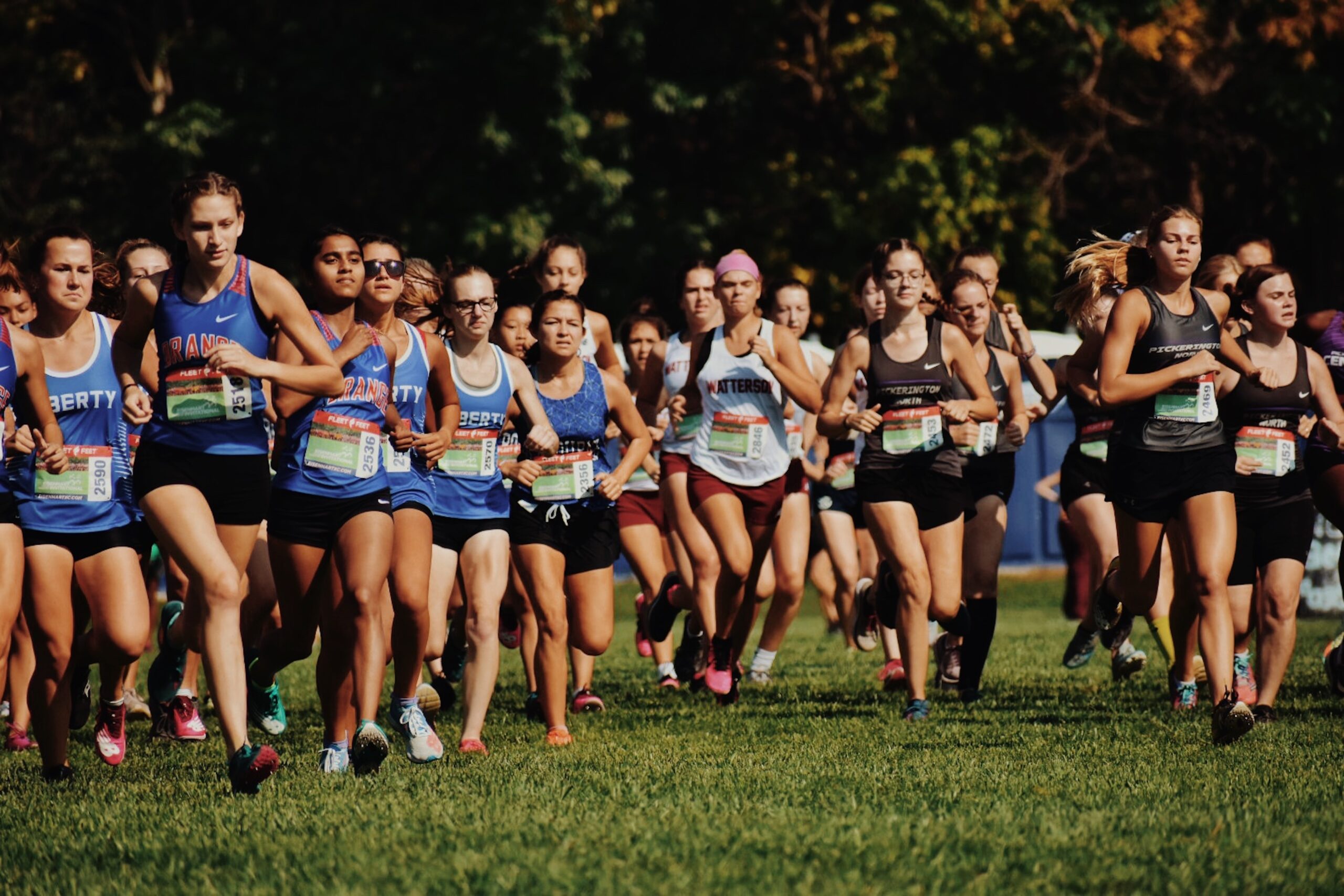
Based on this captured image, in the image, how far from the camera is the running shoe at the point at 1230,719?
6902 millimetres

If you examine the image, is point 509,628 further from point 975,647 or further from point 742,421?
point 975,647

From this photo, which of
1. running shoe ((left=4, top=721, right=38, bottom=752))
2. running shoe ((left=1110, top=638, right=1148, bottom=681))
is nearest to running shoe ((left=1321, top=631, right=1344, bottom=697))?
running shoe ((left=1110, top=638, right=1148, bottom=681))

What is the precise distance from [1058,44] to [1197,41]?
1900mm

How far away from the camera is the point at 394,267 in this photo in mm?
7254

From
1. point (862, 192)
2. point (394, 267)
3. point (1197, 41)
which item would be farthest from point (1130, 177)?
point (394, 267)

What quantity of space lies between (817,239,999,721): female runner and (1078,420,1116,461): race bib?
1246mm

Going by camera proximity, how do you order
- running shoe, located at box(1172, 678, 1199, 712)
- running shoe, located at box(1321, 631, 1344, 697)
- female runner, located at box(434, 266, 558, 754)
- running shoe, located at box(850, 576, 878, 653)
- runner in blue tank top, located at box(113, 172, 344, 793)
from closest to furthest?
1. runner in blue tank top, located at box(113, 172, 344, 793)
2. female runner, located at box(434, 266, 558, 754)
3. running shoe, located at box(1172, 678, 1199, 712)
4. running shoe, located at box(1321, 631, 1344, 697)
5. running shoe, located at box(850, 576, 878, 653)

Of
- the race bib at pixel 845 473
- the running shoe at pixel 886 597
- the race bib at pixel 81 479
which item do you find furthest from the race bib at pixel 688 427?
the race bib at pixel 81 479

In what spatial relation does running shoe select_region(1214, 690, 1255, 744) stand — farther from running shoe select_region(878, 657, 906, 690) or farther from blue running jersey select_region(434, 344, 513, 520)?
running shoe select_region(878, 657, 906, 690)

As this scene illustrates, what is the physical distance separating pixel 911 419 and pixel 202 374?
3.85m

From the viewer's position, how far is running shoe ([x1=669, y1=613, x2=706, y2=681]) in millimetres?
10094

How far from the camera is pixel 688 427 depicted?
32.8 ft

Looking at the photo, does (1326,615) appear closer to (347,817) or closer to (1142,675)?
(1142,675)

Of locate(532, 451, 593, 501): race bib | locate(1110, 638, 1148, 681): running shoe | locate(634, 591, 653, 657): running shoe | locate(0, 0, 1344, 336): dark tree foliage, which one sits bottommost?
locate(634, 591, 653, 657): running shoe
